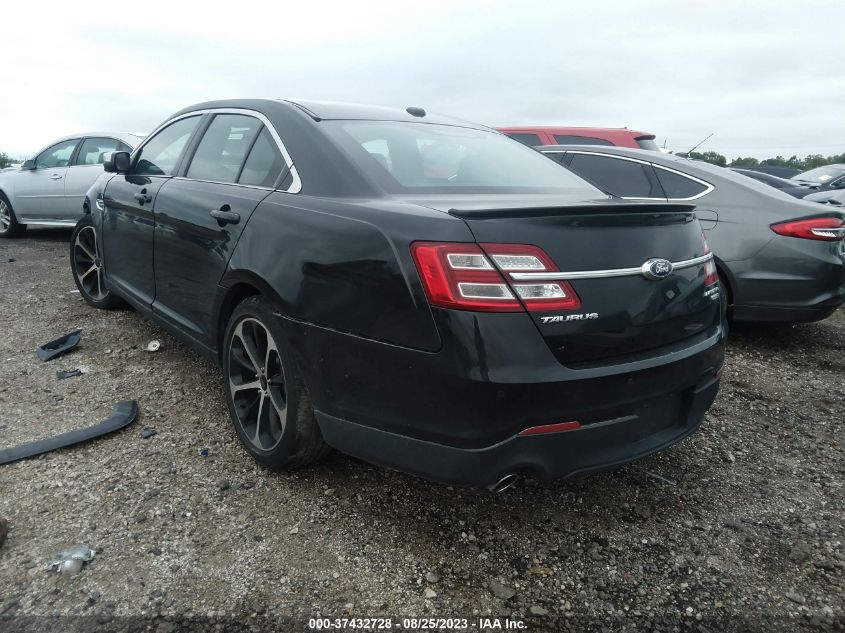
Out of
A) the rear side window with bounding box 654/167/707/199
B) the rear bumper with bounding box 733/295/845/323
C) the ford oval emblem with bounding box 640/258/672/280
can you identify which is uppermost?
the ford oval emblem with bounding box 640/258/672/280

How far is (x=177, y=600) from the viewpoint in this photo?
202 centimetres

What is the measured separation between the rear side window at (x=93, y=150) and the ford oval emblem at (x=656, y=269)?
7.53 meters

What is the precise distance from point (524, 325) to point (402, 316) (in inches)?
14.9

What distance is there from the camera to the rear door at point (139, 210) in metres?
3.65

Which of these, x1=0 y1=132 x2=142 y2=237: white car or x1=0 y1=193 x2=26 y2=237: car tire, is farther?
x1=0 y1=193 x2=26 y2=237: car tire

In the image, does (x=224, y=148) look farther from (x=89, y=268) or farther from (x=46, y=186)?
(x=46, y=186)

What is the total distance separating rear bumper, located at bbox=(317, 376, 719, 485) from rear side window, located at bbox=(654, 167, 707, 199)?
113 inches

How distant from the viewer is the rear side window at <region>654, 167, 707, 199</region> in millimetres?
4824

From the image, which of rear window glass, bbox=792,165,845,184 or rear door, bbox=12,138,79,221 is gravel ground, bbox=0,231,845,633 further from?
rear window glass, bbox=792,165,845,184

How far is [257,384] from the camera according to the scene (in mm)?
2762

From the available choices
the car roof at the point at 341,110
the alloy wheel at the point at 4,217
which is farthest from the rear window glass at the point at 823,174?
the alloy wheel at the point at 4,217

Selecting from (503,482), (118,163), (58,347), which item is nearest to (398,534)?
(503,482)

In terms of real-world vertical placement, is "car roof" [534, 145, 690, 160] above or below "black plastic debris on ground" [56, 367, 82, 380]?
above

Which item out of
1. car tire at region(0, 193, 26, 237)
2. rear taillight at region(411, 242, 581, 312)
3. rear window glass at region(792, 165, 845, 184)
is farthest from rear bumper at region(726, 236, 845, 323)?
rear window glass at region(792, 165, 845, 184)
